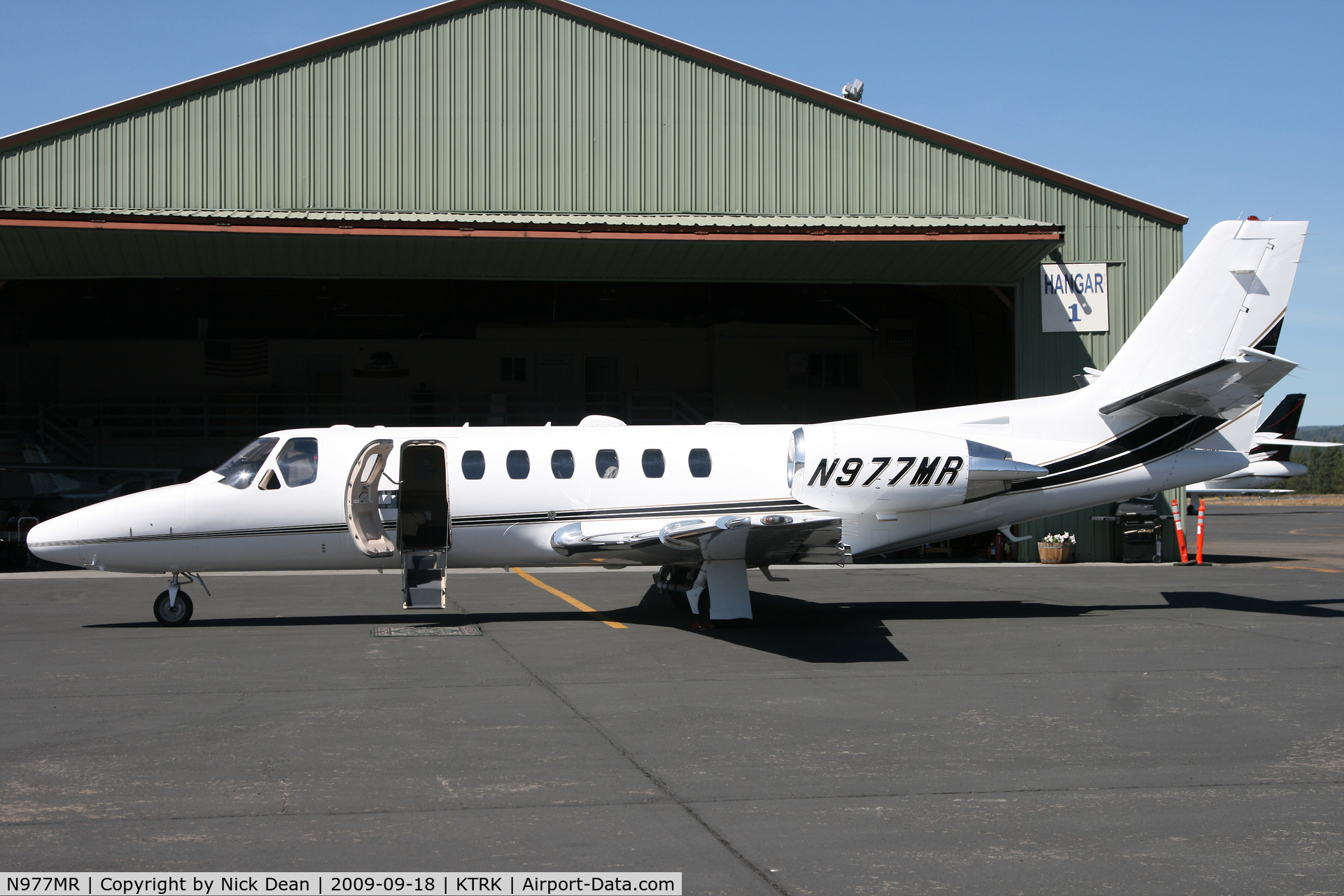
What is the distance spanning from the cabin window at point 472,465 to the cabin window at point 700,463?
8.71 feet

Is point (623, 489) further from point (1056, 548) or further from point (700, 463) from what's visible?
point (1056, 548)

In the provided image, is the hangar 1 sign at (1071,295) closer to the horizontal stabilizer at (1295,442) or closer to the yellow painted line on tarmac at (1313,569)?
the yellow painted line on tarmac at (1313,569)

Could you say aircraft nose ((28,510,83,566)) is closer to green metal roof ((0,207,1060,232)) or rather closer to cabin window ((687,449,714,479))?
cabin window ((687,449,714,479))

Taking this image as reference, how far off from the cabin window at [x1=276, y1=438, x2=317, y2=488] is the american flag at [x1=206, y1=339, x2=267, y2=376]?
22.8m

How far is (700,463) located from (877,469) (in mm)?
2288

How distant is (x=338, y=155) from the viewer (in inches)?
906

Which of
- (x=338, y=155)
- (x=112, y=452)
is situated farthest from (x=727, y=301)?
(x=112, y=452)

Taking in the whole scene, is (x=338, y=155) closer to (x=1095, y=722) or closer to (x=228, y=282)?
(x=228, y=282)

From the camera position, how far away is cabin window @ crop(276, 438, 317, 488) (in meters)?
13.8

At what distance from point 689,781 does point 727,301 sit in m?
27.1

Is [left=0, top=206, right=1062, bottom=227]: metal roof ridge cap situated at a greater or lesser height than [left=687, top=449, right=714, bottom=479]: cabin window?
greater

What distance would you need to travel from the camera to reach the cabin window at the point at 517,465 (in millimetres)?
14180

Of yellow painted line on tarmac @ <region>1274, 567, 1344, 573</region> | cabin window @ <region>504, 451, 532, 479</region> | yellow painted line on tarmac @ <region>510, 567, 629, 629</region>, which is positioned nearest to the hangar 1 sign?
yellow painted line on tarmac @ <region>1274, 567, 1344, 573</region>

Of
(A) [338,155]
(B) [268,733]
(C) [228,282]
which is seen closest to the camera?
(B) [268,733]
